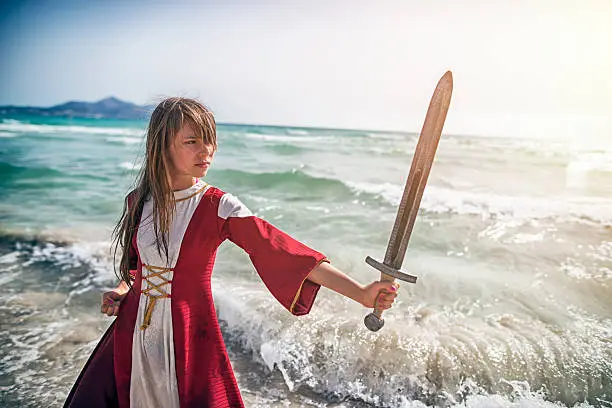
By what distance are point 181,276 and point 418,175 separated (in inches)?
36.2

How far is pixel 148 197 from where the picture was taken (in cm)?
197

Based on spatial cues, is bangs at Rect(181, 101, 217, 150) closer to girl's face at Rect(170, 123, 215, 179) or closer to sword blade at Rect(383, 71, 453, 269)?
girl's face at Rect(170, 123, 215, 179)

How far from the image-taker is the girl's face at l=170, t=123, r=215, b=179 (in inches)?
71.0

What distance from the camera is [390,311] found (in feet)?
15.7

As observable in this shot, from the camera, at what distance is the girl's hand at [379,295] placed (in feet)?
5.34

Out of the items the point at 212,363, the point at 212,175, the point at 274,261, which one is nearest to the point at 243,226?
the point at 274,261

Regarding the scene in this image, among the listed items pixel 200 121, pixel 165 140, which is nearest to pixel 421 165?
pixel 200 121

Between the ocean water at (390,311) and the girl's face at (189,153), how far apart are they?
0.37 m

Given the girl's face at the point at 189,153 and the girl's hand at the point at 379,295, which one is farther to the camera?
the girl's face at the point at 189,153

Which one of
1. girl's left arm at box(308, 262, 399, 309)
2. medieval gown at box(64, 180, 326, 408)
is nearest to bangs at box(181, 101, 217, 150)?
medieval gown at box(64, 180, 326, 408)

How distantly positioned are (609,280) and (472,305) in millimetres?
1735

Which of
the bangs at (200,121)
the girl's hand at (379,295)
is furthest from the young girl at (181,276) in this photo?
the girl's hand at (379,295)

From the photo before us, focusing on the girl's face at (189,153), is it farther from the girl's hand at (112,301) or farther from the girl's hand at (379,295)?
the girl's hand at (379,295)

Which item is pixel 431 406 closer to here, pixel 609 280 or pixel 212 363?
pixel 212 363
